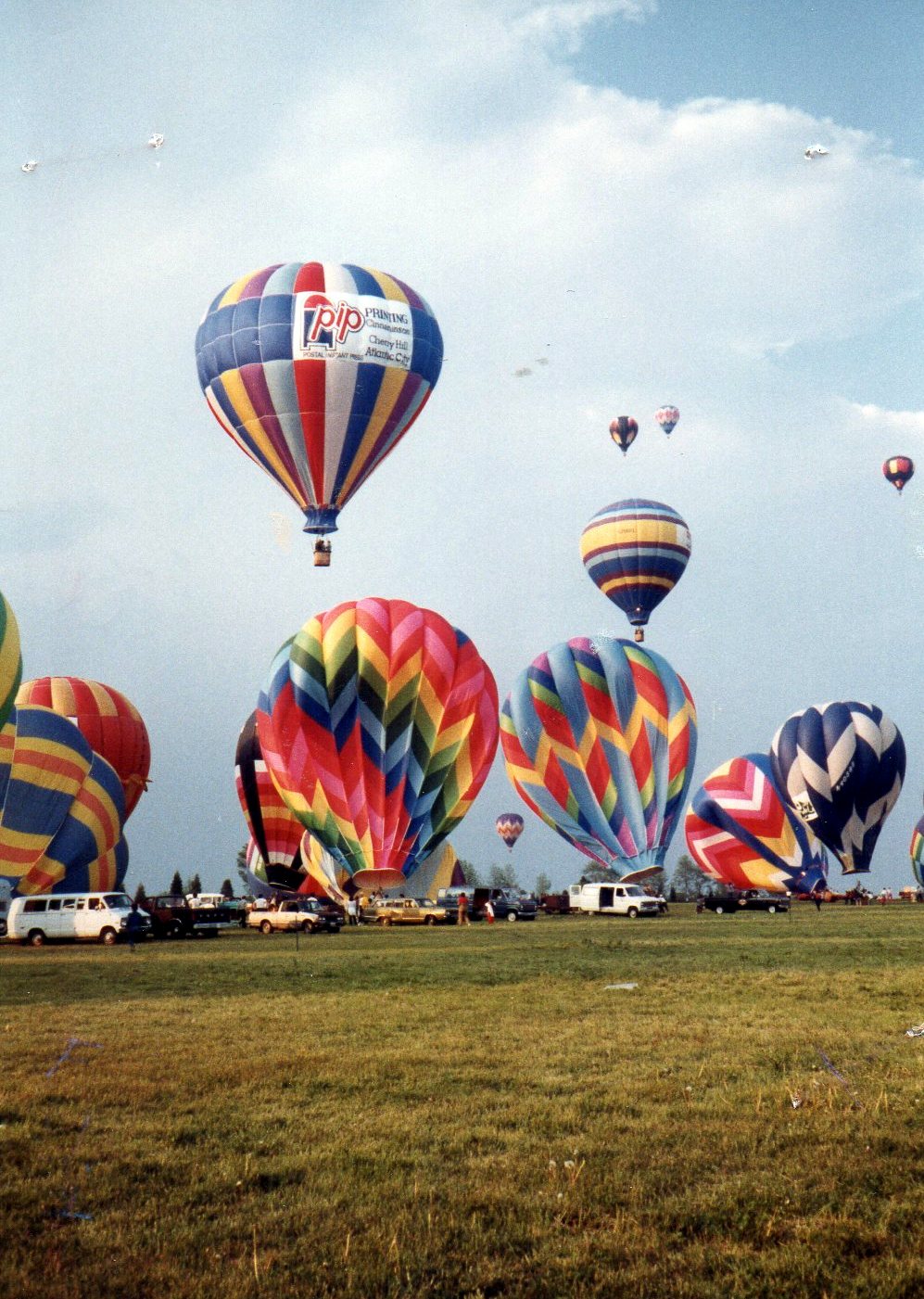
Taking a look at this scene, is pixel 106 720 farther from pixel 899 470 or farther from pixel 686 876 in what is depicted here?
pixel 686 876

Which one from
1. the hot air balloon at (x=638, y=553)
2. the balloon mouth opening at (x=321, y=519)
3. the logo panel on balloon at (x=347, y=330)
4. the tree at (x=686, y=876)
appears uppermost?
the logo panel on balloon at (x=347, y=330)

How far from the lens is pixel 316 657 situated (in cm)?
4016

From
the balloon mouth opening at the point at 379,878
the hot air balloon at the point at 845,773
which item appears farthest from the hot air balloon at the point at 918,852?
the balloon mouth opening at the point at 379,878

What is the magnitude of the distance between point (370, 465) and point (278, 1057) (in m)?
27.9

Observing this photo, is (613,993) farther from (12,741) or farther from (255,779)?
(255,779)

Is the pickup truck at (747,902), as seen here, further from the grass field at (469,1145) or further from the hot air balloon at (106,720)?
the grass field at (469,1145)

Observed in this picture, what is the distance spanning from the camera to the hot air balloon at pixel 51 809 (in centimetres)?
3434

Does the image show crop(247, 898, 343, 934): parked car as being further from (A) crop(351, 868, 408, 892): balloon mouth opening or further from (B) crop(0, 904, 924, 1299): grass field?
(B) crop(0, 904, 924, 1299): grass field

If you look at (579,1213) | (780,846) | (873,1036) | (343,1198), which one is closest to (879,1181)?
(579,1213)

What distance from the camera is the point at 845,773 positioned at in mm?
52781

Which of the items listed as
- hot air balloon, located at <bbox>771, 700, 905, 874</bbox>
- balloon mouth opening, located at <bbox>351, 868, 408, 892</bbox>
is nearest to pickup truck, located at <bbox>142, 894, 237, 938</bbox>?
balloon mouth opening, located at <bbox>351, 868, 408, 892</bbox>

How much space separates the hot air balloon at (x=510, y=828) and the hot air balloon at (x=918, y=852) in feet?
85.5

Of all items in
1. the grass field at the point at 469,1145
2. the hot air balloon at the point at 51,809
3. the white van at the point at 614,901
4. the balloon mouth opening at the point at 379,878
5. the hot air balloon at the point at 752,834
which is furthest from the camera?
the hot air balloon at the point at 752,834

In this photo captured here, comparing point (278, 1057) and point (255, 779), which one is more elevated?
point (255, 779)
